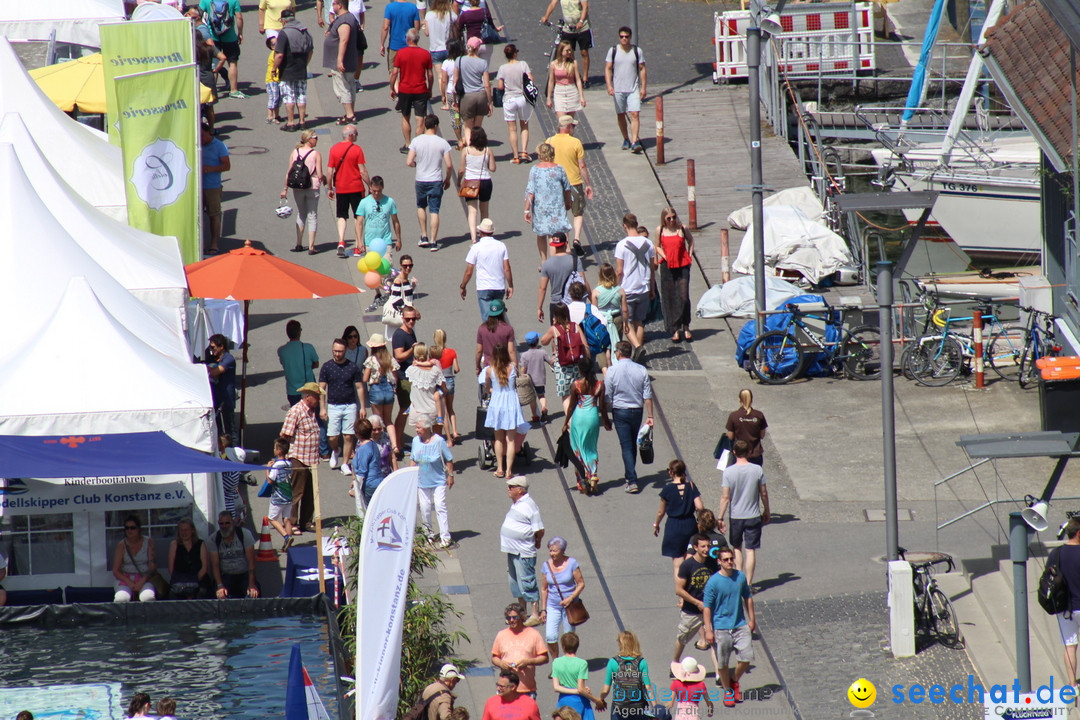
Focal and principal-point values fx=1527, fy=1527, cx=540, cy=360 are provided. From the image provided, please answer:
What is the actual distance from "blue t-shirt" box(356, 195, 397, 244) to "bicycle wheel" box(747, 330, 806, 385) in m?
5.18

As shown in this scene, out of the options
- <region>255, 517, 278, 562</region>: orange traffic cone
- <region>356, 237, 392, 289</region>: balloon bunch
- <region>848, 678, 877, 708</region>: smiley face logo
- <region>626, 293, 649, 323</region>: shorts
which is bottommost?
<region>848, 678, 877, 708</region>: smiley face logo

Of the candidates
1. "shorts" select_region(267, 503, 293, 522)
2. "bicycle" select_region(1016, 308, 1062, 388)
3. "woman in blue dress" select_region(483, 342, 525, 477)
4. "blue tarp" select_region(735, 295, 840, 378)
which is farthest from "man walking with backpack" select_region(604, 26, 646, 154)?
"shorts" select_region(267, 503, 293, 522)

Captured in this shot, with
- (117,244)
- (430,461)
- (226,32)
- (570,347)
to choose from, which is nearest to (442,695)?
(430,461)

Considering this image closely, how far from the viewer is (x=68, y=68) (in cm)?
2386

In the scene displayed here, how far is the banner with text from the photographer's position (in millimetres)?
14609

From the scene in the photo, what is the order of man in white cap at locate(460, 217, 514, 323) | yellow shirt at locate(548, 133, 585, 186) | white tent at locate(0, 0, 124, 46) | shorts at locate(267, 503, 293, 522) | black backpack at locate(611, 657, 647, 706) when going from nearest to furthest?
black backpack at locate(611, 657, 647, 706), shorts at locate(267, 503, 293, 522), man in white cap at locate(460, 217, 514, 323), yellow shirt at locate(548, 133, 585, 186), white tent at locate(0, 0, 124, 46)

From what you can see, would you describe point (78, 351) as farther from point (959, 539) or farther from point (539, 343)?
point (959, 539)

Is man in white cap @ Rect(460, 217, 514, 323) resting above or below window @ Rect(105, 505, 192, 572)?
above

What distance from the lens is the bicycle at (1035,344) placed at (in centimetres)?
1938

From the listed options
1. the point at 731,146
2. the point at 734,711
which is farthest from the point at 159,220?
the point at 731,146

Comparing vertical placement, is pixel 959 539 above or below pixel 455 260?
below

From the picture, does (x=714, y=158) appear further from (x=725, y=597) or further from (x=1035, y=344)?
(x=725, y=597)

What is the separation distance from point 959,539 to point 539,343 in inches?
203

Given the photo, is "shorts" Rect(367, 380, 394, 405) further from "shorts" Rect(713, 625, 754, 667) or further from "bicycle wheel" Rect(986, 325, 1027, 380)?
"bicycle wheel" Rect(986, 325, 1027, 380)
